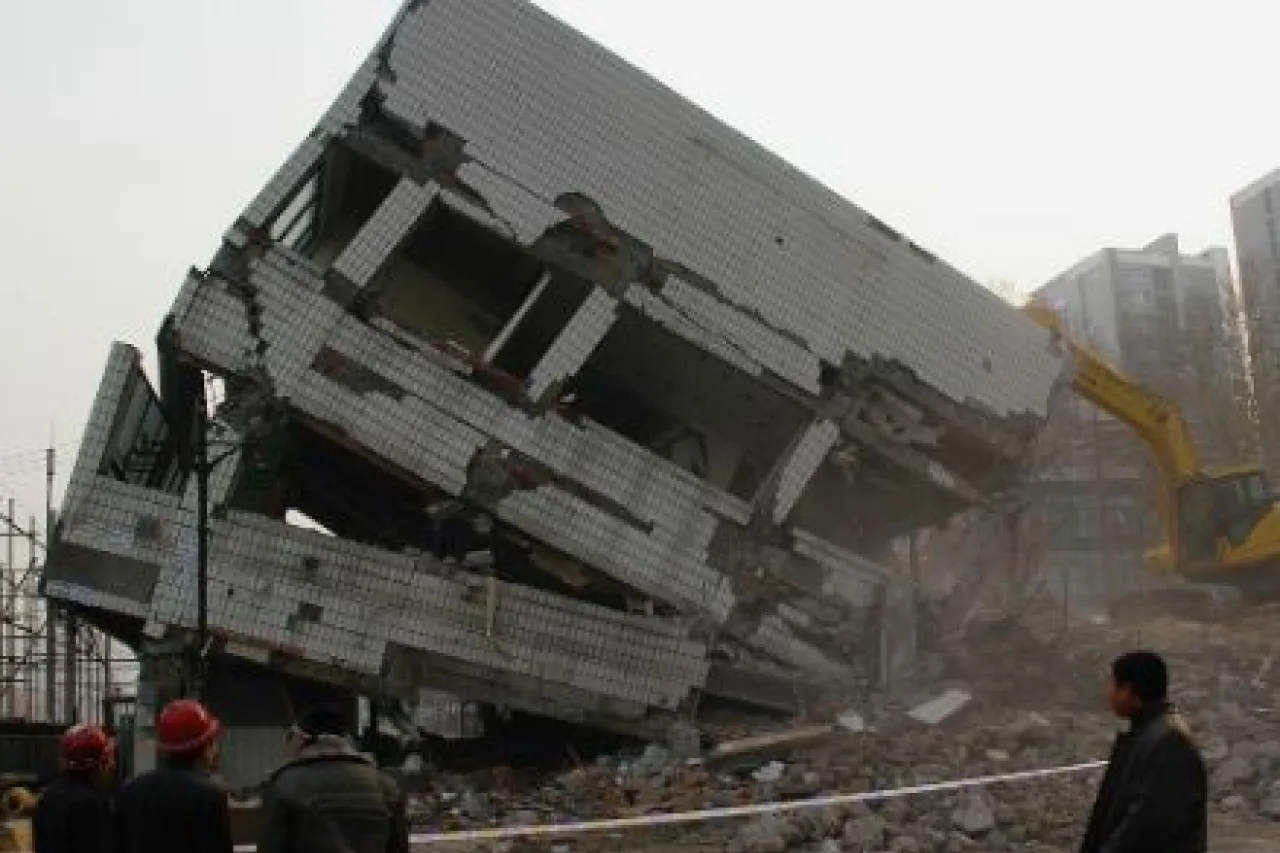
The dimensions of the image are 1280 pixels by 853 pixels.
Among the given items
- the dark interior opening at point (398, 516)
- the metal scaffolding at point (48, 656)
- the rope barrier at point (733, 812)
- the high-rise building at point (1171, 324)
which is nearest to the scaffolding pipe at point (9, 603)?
the metal scaffolding at point (48, 656)

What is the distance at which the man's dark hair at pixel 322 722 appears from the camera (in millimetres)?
4000

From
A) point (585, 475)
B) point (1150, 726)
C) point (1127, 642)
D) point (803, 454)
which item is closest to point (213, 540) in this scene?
point (585, 475)

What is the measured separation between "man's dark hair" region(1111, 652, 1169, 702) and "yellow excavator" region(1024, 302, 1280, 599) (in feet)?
54.8

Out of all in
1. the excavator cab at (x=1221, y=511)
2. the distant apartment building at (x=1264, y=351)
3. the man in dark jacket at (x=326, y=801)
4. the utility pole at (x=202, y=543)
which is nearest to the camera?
the man in dark jacket at (x=326, y=801)

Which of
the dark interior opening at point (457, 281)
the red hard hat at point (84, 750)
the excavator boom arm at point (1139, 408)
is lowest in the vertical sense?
the red hard hat at point (84, 750)

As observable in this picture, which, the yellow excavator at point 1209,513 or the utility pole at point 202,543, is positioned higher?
the yellow excavator at point 1209,513

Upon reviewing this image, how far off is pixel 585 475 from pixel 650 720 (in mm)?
2628

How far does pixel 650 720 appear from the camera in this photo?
14.1m

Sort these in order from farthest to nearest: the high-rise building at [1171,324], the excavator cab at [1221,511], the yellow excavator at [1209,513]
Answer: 1. the high-rise building at [1171,324]
2. the excavator cab at [1221,511]
3. the yellow excavator at [1209,513]

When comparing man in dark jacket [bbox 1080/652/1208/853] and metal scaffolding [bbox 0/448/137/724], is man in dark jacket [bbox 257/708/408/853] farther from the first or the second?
metal scaffolding [bbox 0/448/137/724]

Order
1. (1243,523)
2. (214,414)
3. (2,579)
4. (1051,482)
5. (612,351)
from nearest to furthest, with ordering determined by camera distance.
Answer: (214,414), (612,351), (1243,523), (2,579), (1051,482)

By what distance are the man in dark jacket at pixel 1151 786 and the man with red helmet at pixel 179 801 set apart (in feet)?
8.37

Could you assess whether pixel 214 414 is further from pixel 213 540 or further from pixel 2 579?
pixel 2 579

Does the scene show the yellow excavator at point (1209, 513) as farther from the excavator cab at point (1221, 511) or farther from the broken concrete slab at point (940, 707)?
the broken concrete slab at point (940, 707)
